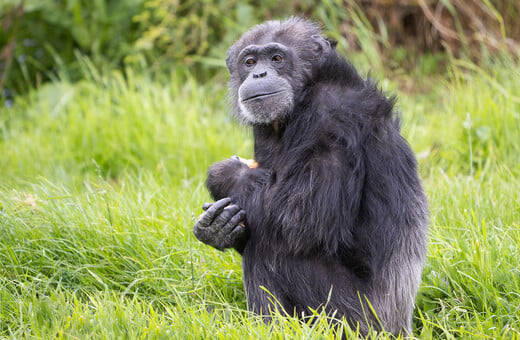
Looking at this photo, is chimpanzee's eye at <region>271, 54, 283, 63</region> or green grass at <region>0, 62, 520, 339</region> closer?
green grass at <region>0, 62, 520, 339</region>

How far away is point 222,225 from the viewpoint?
3785 millimetres

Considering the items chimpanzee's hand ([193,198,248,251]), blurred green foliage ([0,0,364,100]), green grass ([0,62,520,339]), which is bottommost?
green grass ([0,62,520,339])

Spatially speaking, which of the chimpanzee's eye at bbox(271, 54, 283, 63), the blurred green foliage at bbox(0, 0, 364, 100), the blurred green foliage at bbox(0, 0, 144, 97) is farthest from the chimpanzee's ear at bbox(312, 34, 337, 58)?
the blurred green foliage at bbox(0, 0, 144, 97)

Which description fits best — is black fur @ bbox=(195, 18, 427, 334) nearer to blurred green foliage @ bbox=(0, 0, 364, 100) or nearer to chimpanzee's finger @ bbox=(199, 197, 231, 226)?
chimpanzee's finger @ bbox=(199, 197, 231, 226)

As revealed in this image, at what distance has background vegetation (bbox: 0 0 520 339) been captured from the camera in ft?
11.9

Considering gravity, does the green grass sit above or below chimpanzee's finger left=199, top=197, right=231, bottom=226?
below

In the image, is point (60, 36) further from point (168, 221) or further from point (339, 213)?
point (339, 213)

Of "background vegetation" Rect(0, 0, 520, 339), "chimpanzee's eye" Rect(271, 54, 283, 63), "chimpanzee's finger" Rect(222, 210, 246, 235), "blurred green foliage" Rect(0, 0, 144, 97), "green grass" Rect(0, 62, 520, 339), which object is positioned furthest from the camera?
"blurred green foliage" Rect(0, 0, 144, 97)

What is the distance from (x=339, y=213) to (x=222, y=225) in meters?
0.73

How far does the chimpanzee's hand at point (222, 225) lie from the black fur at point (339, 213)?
4 cm

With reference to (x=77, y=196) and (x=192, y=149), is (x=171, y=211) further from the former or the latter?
(x=192, y=149)

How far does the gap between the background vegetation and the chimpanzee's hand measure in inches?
7.6

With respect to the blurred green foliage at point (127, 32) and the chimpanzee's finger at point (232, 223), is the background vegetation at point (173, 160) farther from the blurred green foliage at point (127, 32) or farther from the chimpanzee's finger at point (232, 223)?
the chimpanzee's finger at point (232, 223)

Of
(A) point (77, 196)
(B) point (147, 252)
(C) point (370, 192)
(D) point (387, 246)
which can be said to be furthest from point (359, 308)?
(A) point (77, 196)
